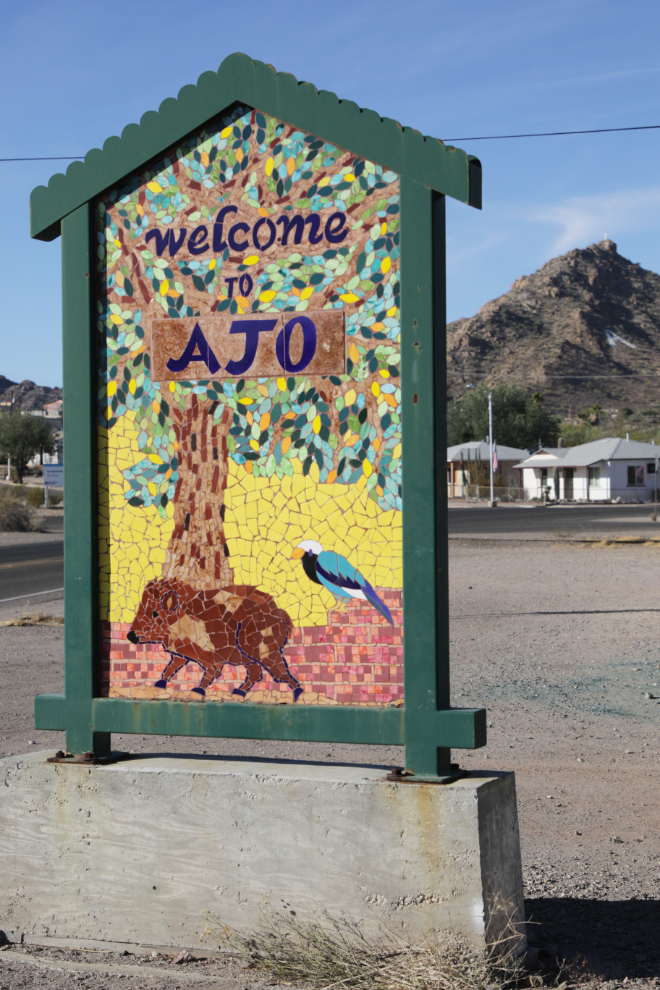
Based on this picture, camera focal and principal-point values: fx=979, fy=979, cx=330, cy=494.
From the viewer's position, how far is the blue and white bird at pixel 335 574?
12.0ft

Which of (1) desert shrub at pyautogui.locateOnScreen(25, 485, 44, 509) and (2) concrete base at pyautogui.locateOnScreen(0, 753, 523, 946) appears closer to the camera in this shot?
(2) concrete base at pyautogui.locateOnScreen(0, 753, 523, 946)

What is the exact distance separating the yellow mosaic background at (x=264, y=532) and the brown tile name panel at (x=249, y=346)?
0.33 m

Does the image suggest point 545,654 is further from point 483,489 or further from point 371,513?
point 483,489

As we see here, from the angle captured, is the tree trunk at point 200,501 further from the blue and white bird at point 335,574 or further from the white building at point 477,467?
the white building at point 477,467

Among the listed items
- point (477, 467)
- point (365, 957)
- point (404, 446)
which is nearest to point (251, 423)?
point (404, 446)

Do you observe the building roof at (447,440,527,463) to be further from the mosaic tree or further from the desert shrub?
the mosaic tree

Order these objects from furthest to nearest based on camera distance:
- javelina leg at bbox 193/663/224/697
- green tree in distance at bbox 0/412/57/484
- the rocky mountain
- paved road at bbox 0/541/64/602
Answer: the rocky mountain → green tree in distance at bbox 0/412/57/484 → paved road at bbox 0/541/64/602 → javelina leg at bbox 193/663/224/697

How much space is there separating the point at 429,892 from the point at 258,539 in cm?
142

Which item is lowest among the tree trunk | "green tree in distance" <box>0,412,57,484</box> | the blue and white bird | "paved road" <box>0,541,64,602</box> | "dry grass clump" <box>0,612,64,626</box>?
"dry grass clump" <box>0,612,64,626</box>

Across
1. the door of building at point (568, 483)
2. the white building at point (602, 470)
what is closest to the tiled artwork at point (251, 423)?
the white building at point (602, 470)

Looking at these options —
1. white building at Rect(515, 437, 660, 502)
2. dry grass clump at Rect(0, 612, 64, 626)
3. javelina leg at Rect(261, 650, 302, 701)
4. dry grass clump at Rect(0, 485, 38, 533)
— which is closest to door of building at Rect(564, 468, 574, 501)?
white building at Rect(515, 437, 660, 502)

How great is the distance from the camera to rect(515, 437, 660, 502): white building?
66.1 m

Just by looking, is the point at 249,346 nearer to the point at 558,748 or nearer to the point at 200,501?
the point at 200,501

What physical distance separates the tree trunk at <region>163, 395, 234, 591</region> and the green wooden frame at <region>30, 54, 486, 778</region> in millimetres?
381
